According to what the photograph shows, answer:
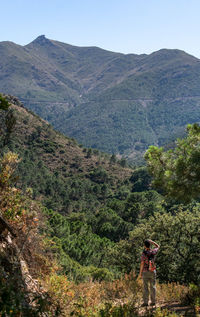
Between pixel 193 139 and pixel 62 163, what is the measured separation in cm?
7628

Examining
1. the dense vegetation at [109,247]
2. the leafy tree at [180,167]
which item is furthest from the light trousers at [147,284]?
the leafy tree at [180,167]

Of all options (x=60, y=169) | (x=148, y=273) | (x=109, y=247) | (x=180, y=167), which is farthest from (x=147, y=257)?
(x=60, y=169)

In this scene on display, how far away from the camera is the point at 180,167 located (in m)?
7.45

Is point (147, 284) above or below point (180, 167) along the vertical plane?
below

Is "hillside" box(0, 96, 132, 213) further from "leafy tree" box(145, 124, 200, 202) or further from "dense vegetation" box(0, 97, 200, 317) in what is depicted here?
"leafy tree" box(145, 124, 200, 202)

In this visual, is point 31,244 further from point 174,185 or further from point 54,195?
point 54,195

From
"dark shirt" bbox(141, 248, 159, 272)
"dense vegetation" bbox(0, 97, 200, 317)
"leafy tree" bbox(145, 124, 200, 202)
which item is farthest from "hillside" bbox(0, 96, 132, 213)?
"dark shirt" bbox(141, 248, 159, 272)

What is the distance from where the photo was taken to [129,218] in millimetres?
50594

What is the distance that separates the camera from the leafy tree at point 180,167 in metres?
7.28

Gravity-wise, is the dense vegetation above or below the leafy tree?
below

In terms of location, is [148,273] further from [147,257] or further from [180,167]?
[180,167]

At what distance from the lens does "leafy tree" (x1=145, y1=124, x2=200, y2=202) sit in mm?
7281

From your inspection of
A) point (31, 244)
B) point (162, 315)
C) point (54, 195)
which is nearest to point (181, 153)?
point (162, 315)

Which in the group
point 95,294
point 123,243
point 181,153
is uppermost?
point 181,153
